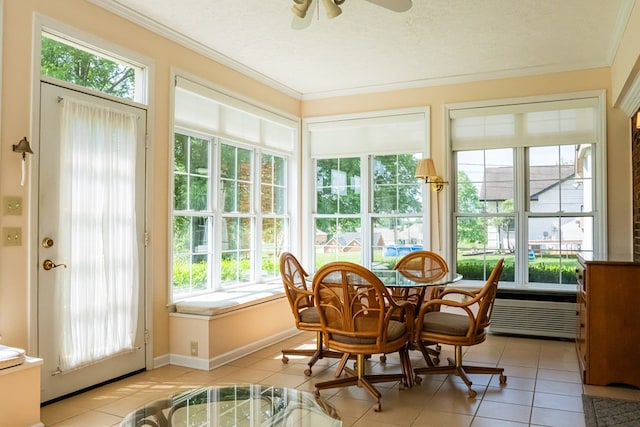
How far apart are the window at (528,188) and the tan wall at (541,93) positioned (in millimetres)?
119

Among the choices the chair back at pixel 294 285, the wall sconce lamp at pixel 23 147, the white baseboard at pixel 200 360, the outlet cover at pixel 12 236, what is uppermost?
the wall sconce lamp at pixel 23 147

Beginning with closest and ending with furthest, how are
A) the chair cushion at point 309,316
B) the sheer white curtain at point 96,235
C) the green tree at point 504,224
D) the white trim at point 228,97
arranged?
the sheer white curtain at point 96,235
the chair cushion at point 309,316
the white trim at point 228,97
the green tree at point 504,224

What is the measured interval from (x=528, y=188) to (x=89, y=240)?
4434 millimetres

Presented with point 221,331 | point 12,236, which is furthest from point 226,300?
point 12,236

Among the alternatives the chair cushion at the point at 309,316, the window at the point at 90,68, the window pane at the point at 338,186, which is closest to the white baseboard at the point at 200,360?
the chair cushion at the point at 309,316

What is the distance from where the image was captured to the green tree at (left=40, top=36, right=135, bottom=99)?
3307 millimetres

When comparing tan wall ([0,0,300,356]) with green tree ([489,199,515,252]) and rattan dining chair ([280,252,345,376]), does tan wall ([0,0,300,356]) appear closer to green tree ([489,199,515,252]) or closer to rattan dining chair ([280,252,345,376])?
rattan dining chair ([280,252,345,376])

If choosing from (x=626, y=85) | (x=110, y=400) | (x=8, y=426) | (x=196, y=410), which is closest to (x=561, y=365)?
(x=626, y=85)

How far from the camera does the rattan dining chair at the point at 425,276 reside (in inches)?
149

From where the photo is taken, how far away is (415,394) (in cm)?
344

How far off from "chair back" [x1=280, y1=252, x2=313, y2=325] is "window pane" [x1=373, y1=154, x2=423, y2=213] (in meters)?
2.03

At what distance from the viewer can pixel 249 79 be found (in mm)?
5301

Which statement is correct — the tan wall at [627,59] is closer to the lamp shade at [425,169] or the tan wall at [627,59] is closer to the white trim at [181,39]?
the lamp shade at [425,169]

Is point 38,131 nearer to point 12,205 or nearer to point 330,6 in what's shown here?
point 12,205
